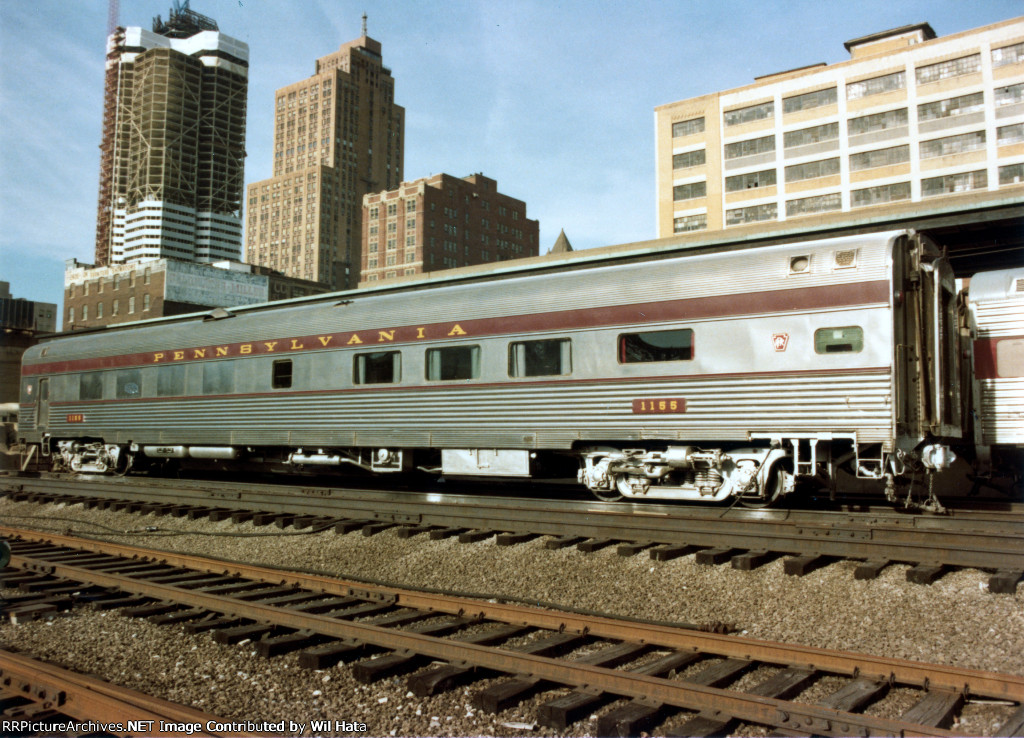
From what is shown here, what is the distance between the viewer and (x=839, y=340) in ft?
30.2

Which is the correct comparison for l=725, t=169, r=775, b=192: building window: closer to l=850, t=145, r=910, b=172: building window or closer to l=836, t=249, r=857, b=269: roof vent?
l=850, t=145, r=910, b=172: building window

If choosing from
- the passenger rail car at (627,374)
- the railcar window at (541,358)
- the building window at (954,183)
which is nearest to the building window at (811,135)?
the building window at (954,183)

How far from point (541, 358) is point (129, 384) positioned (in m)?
10.5

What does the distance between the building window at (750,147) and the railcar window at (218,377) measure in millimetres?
67161

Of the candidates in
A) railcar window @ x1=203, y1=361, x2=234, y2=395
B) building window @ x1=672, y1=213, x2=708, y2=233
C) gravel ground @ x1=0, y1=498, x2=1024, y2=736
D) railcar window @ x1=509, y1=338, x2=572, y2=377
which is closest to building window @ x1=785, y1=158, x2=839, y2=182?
building window @ x1=672, y1=213, x2=708, y2=233

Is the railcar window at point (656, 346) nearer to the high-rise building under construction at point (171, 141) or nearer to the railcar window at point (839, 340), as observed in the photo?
the railcar window at point (839, 340)

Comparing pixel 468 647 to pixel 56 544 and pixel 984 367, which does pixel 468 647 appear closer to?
pixel 56 544

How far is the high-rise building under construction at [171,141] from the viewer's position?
6329 inches

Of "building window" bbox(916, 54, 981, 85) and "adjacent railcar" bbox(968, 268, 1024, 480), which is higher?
"building window" bbox(916, 54, 981, 85)

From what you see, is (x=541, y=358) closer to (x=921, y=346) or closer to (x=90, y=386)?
(x=921, y=346)

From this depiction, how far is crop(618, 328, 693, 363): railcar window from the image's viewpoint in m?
10.2

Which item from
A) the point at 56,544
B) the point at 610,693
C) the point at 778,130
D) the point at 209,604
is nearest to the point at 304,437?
the point at 56,544

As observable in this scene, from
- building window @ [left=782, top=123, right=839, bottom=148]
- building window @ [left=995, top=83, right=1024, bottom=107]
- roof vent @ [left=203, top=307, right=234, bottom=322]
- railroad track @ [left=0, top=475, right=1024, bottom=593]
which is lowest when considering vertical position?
railroad track @ [left=0, top=475, right=1024, bottom=593]

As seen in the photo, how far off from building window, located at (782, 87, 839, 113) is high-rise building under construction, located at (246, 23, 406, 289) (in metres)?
114
